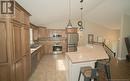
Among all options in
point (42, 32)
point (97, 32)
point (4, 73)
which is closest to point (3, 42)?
point (4, 73)

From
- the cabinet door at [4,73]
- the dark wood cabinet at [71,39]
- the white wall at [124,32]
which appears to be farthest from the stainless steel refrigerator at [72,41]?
the cabinet door at [4,73]

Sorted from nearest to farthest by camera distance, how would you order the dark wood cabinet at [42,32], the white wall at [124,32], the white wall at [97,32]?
the white wall at [124,32]
the dark wood cabinet at [42,32]
the white wall at [97,32]

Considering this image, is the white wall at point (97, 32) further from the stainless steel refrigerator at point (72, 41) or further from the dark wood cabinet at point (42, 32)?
the dark wood cabinet at point (42, 32)

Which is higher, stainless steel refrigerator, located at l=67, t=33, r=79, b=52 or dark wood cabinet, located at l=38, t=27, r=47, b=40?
dark wood cabinet, located at l=38, t=27, r=47, b=40

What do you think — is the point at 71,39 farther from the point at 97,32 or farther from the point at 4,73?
the point at 4,73

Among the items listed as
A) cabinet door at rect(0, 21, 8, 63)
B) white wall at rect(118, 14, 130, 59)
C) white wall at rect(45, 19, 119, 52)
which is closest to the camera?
cabinet door at rect(0, 21, 8, 63)

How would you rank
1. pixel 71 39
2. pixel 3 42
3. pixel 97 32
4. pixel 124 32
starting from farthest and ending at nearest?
pixel 97 32, pixel 71 39, pixel 124 32, pixel 3 42

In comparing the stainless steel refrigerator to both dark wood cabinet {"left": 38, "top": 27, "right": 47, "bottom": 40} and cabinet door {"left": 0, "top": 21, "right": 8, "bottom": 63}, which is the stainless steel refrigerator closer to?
dark wood cabinet {"left": 38, "top": 27, "right": 47, "bottom": 40}

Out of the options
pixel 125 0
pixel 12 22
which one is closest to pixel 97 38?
pixel 125 0

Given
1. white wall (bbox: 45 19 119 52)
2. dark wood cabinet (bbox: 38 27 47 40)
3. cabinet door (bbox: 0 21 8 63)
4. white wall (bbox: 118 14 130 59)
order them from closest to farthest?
cabinet door (bbox: 0 21 8 63), white wall (bbox: 118 14 130 59), dark wood cabinet (bbox: 38 27 47 40), white wall (bbox: 45 19 119 52)

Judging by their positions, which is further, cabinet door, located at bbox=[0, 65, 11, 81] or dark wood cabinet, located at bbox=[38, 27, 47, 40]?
dark wood cabinet, located at bbox=[38, 27, 47, 40]

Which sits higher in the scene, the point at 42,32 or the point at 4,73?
the point at 42,32

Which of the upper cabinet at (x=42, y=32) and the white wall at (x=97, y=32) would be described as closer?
the upper cabinet at (x=42, y=32)

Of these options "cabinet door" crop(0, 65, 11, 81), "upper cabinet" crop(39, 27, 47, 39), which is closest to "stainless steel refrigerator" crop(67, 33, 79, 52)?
"upper cabinet" crop(39, 27, 47, 39)
